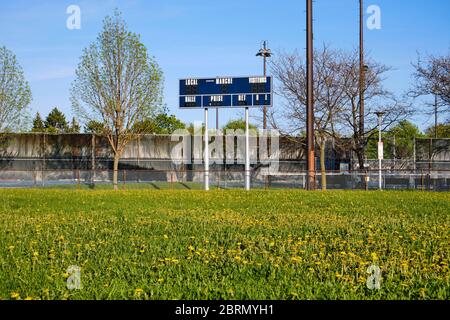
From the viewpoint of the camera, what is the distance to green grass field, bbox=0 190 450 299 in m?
5.42

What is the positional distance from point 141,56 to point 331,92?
12435 mm

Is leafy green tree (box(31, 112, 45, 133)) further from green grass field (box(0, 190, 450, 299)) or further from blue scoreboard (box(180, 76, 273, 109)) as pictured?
green grass field (box(0, 190, 450, 299))

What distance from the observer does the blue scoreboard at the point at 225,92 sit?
30.4 m

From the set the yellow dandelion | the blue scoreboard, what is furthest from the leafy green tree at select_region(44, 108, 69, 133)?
the yellow dandelion

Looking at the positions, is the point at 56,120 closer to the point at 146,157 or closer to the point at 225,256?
the point at 146,157

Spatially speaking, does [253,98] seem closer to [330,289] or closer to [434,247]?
[434,247]

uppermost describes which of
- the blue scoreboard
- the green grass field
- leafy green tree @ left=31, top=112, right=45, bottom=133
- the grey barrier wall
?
leafy green tree @ left=31, top=112, right=45, bottom=133

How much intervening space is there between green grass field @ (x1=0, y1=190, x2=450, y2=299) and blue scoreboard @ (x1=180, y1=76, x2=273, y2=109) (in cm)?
1763

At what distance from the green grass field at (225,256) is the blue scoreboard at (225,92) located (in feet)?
Answer: 57.8

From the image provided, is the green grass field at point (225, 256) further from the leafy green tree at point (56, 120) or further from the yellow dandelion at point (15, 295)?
the leafy green tree at point (56, 120)

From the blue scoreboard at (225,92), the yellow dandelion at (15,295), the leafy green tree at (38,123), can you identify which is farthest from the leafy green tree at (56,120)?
the yellow dandelion at (15,295)

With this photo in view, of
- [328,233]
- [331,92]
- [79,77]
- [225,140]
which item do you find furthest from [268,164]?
[328,233]

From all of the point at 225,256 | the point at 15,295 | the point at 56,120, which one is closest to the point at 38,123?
the point at 56,120

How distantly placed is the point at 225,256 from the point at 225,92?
24185 mm
